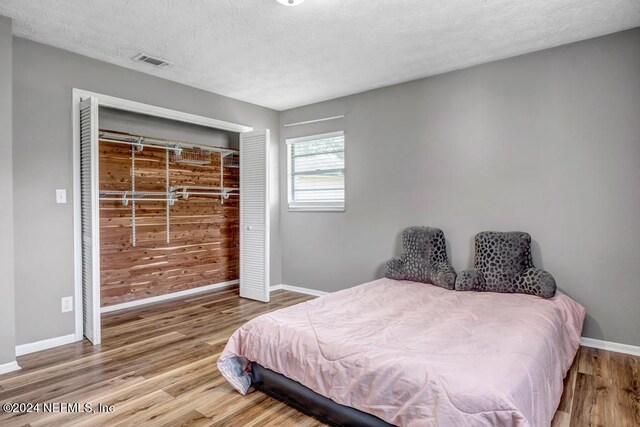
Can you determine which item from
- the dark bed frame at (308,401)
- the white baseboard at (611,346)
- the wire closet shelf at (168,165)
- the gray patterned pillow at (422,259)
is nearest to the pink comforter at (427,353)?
the dark bed frame at (308,401)

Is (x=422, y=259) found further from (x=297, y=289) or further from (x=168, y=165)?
(x=168, y=165)

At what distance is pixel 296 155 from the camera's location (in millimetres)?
5141

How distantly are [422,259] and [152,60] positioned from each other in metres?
3.28

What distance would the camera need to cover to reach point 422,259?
12.0 feet

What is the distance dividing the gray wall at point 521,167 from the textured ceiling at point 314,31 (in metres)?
0.26

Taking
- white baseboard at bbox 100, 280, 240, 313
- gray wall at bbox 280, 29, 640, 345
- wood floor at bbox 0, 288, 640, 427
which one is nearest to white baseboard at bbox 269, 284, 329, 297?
gray wall at bbox 280, 29, 640, 345

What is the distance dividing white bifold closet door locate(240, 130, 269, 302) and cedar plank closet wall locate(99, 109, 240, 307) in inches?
26.1

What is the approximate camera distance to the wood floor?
2039 mm

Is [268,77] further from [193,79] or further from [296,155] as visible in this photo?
[296,155]

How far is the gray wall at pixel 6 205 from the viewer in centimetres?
261

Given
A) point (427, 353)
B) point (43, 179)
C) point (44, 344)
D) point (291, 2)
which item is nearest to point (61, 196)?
point (43, 179)

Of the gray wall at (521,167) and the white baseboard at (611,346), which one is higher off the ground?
the gray wall at (521,167)

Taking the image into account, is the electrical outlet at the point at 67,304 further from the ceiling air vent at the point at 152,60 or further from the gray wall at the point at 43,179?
the ceiling air vent at the point at 152,60

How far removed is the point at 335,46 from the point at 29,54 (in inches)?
Result: 102
